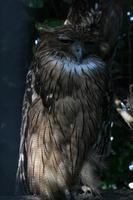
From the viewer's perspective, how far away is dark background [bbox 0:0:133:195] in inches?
220

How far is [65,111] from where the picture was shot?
510 centimetres

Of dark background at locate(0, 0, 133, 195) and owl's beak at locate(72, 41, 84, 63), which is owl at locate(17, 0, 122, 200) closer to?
owl's beak at locate(72, 41, 84, 63)

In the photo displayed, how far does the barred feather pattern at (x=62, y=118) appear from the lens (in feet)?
16.8

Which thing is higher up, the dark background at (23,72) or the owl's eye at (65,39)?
the owl's eye at (65,39)

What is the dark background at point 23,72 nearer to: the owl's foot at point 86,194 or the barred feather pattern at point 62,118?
the barred feather pattern at point 62,118

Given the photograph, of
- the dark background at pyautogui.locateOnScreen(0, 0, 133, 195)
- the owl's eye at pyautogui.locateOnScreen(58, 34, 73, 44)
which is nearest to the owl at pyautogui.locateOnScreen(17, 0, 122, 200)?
the owl's eye at pyautogui.locateOnScreen(58, 34, 73, 44)

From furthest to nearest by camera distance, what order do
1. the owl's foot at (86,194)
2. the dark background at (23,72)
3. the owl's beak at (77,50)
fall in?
the dark background at (23,72), the owl's foot at (86,194), the owl's beak at (77,50)

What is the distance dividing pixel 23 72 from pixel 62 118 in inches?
27.4

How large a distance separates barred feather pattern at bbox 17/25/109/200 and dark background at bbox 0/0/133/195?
35cm

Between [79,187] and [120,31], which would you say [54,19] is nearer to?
[120,31]

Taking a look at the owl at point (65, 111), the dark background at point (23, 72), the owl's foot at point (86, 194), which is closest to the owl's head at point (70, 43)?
the owl at point (65, 111)

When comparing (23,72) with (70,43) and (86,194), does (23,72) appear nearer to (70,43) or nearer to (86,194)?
(70,43)

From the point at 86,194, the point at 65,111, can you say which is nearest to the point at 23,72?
the point at 65,111

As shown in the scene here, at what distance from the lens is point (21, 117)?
573 cm
